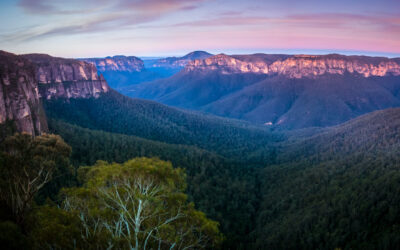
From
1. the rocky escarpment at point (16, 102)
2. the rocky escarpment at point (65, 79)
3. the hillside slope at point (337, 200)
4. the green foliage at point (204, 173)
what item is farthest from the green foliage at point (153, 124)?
the rocky escarpment at point (16, 102)

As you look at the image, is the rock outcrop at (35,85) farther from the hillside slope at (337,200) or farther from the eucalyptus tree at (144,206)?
the hillside slope at (337,200)

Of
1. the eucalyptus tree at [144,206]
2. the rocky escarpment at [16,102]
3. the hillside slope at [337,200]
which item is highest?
the rocky escarpment at [16,102]

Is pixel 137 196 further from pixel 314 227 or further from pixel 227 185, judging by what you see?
pixel 227 185

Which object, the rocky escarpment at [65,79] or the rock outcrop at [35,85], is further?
the rocky escarpment at [65,79]

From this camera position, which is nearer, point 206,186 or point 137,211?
point 137,211

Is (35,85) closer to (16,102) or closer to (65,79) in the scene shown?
(16,102)

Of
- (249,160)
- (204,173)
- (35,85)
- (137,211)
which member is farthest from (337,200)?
(35,85)

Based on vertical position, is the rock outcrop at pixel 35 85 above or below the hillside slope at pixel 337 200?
above

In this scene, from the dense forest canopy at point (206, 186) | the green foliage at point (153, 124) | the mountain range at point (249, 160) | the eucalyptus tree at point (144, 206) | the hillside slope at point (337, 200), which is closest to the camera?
the dense forest canopy at point (206, 186)

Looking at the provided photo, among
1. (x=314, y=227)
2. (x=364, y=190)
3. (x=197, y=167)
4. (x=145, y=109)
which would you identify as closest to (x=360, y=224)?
(x=314, y=227)
